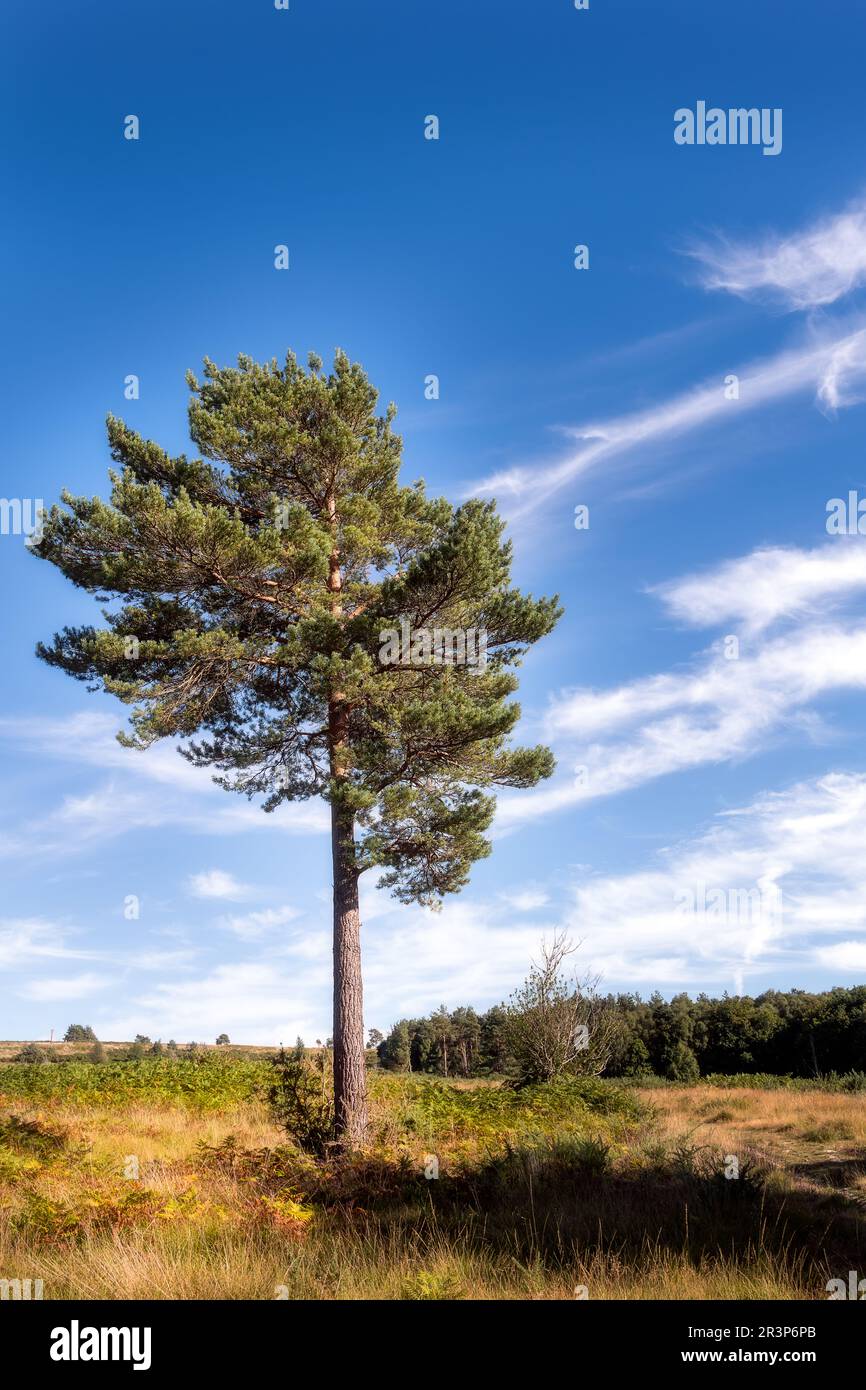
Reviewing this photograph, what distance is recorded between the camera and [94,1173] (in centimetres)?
1057

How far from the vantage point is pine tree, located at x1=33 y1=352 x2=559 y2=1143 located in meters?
13.4

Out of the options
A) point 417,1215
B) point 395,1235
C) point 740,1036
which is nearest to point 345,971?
point 417,1215

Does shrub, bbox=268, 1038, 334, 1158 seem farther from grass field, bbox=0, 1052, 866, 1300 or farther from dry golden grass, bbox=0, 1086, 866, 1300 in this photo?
dry golden grass, bbox=0, 1086, 866, 1300

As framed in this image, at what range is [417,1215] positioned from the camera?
8.96 metres

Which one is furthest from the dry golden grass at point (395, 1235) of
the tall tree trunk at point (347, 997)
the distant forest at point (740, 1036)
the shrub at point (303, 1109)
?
the distant forest at point (740, 1036)

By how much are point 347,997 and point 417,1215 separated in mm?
4922

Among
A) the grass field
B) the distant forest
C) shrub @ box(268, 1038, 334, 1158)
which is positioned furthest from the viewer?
the distant forest

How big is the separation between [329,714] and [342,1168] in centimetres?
734

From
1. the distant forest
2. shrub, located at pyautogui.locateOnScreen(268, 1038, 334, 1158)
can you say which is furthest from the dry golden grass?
the distant forest

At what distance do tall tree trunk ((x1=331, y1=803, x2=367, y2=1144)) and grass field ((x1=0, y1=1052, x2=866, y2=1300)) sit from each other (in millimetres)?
661

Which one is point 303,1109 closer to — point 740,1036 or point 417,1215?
point 417,1215

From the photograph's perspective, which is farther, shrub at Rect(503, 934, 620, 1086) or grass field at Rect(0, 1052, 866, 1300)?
shrub at Rect(503, 934, 620, 1086)
